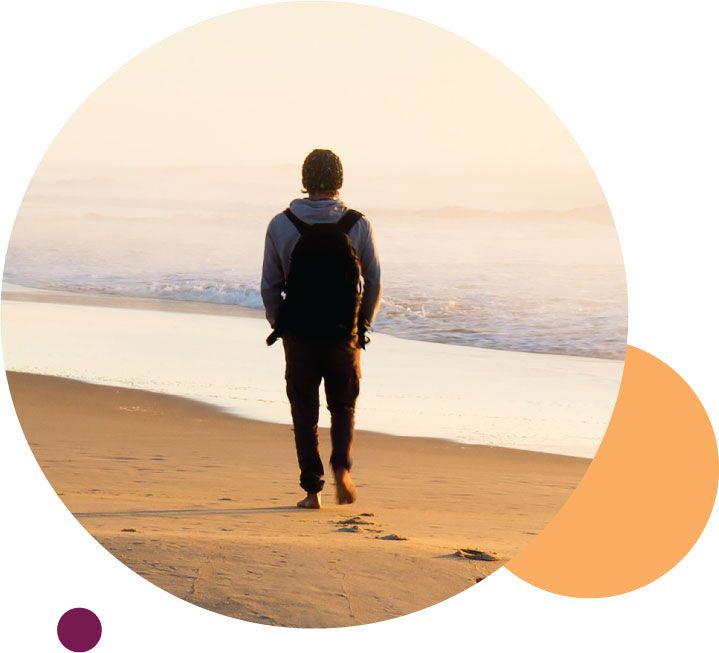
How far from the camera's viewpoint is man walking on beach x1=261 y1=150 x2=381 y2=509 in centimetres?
620

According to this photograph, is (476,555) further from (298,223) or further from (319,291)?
(298,223)

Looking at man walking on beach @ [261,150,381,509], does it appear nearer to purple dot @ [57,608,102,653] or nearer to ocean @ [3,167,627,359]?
purple dot @ [57,608,102,653]

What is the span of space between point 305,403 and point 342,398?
0.21m

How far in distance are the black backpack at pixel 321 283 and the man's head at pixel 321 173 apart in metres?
0.17

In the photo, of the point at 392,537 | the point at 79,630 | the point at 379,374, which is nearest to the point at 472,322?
the point at 379,374

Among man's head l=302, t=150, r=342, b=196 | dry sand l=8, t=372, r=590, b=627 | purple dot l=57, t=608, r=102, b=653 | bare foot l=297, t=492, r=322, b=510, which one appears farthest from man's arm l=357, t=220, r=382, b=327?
purple dot l=57, t=608, r=102, b=653

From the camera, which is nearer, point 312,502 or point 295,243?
point 295,243

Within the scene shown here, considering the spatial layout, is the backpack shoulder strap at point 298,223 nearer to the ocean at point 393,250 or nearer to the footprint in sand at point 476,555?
the footprint in sand at point 476,555

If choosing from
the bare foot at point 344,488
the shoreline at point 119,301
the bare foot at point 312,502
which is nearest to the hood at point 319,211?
the bare foot at point 344,488

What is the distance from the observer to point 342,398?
6.50 m

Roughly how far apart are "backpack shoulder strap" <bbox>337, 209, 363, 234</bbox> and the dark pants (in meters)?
0.62

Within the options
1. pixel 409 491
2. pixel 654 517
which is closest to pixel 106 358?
pixel 409 491

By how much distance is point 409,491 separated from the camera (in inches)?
289

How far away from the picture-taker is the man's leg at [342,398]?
21.0ft
